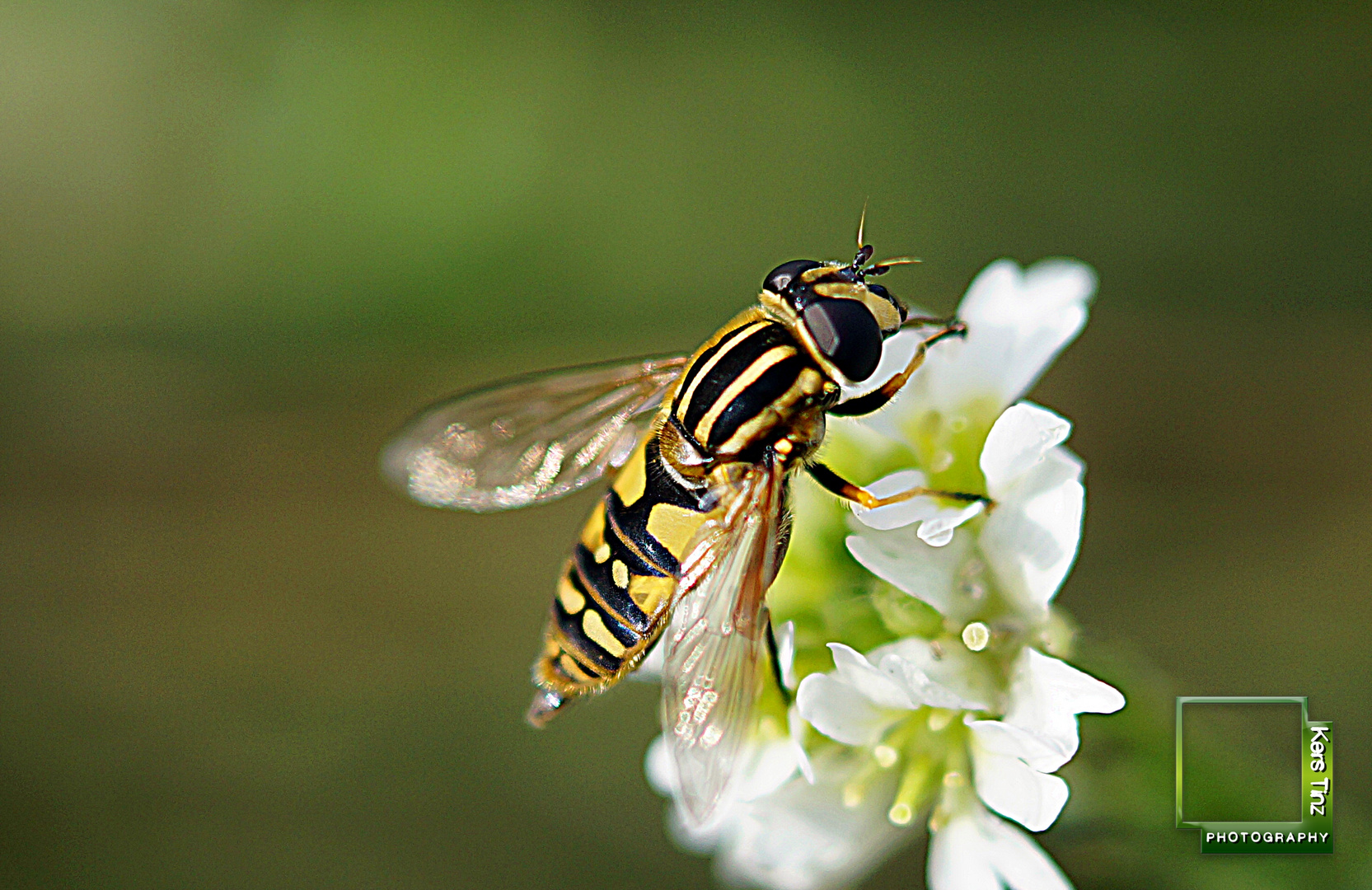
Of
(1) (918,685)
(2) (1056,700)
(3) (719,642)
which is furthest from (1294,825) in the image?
(3) (719,642)

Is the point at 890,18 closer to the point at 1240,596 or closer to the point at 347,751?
the point at 1240,596

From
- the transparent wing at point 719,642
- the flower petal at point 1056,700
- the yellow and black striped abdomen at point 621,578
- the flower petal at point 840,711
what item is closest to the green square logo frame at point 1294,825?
the flower petal at point 1056,700

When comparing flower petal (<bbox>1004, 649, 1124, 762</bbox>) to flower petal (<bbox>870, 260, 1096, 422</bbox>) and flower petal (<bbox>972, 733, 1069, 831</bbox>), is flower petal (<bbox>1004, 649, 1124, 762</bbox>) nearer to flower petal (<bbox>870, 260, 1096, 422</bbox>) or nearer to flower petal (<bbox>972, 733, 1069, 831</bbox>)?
flower petal (<bbox>972, 733, 1069, 831</bbox>)

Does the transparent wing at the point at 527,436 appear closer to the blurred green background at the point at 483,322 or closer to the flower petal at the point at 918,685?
the flower petal at the point at 918,685

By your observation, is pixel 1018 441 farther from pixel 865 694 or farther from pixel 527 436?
pixel 527 436

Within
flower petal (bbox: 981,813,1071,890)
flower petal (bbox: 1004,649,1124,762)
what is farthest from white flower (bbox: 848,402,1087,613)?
flower petal (bbox: 981,813,1071,890)

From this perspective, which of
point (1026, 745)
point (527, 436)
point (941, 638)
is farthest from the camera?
point (527, 436)
